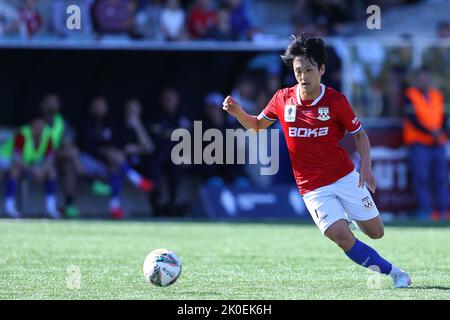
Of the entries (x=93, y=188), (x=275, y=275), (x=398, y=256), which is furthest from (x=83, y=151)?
(x=275, y=275)

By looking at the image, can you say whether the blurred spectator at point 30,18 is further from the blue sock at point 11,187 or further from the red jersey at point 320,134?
the red jersey at point 320,134

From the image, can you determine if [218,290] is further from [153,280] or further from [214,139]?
[214,139]

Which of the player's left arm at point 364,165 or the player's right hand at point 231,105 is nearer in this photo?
the player's left arm at point 364,165

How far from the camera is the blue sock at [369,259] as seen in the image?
8703mm

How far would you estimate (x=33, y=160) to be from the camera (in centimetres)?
1855

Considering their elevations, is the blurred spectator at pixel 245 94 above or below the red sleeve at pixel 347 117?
below

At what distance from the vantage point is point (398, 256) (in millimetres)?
11570

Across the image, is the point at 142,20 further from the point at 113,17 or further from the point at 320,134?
the point at 320,134

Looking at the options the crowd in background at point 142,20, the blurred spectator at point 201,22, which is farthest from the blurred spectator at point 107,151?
the blurred spectator at point 201,22

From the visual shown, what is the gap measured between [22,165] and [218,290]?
35.1ft

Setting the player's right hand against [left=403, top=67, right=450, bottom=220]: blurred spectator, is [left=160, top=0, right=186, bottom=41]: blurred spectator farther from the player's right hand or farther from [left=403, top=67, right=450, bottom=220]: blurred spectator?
the player's right hand

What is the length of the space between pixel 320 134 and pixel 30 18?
10.1 metres

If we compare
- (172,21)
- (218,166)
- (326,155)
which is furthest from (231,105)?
(218,166)

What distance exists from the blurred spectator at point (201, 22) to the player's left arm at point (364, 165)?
397 inches
